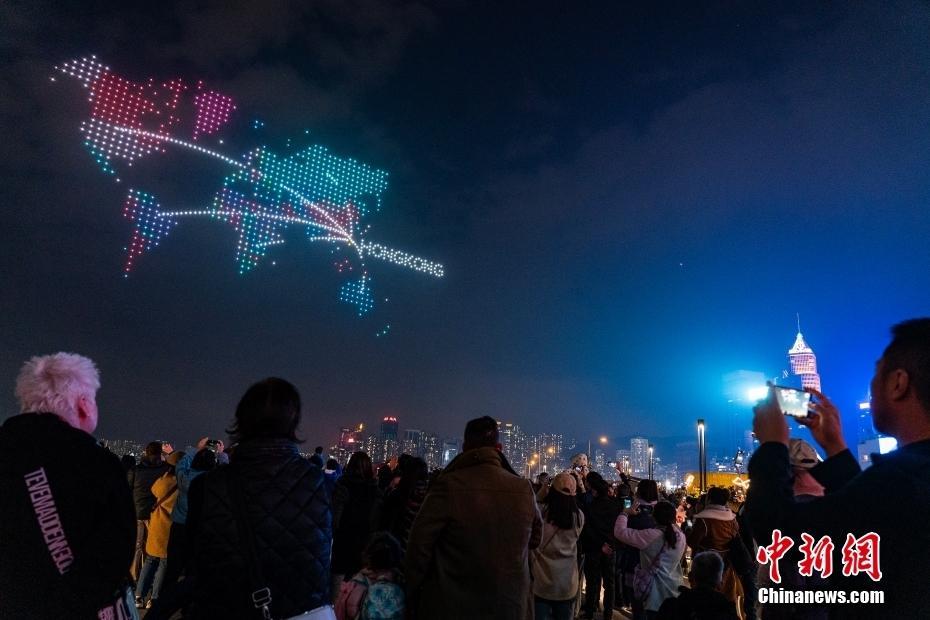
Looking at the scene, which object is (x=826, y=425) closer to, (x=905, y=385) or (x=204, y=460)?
(x=905, y=385)

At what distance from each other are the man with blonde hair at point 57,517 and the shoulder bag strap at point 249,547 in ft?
1.95

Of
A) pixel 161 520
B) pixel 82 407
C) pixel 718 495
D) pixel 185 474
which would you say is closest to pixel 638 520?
pixel 718 495

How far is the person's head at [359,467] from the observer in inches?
315

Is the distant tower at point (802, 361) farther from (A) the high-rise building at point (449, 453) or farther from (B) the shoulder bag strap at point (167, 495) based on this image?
(B) the shoulder bag strap at point (167, 495)

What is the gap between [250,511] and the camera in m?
3.19

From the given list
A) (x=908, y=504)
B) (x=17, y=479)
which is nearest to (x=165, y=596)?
(x=17, y=479)

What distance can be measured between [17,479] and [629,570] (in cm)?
892

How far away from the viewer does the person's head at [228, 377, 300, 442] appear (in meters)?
3.47

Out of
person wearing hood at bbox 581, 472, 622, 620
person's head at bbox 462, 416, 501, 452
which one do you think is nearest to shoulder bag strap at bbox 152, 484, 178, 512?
person's head at bbox 462, 416, 501, 452

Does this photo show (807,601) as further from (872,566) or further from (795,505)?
(795,505)

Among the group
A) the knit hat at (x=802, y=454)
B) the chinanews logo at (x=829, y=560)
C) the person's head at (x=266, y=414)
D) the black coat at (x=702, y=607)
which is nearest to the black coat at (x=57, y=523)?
the person's head at (x=266, y=414)

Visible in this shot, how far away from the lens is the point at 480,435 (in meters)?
4.73

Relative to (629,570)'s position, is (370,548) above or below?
above

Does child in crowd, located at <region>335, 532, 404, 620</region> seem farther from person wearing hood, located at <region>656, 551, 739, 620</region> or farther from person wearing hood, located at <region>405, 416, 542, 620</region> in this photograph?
person wearing hood, located at <region>656, 551, 739, 620</region>
